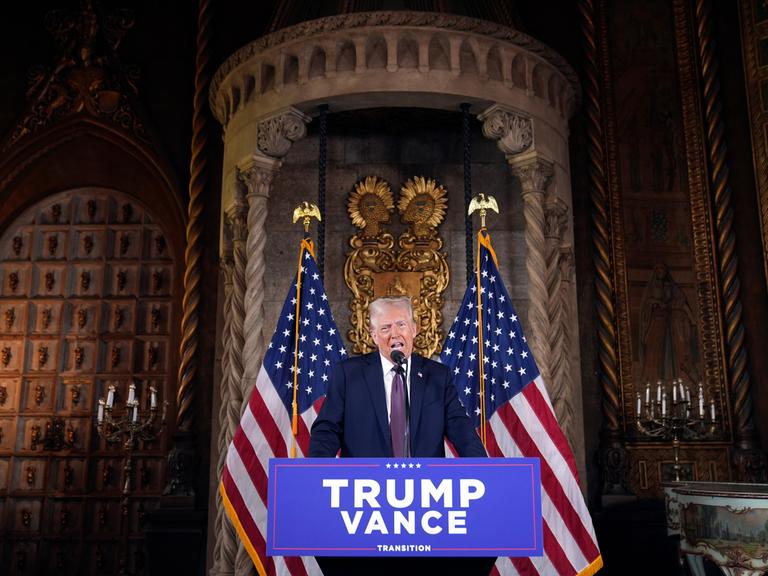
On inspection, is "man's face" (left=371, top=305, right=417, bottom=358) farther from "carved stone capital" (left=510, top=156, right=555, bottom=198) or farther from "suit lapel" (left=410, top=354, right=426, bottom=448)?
"carved stone capital" (left=510, top=156, right=555, bottom=198)

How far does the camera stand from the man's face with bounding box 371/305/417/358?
4570 millimetres

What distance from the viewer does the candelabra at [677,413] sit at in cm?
867

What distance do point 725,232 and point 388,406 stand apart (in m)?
6.40

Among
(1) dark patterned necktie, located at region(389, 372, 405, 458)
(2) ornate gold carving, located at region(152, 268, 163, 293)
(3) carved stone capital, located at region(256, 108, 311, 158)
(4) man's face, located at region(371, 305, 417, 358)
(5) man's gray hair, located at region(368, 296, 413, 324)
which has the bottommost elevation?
(1) dark patterned necktie, located at region(389, 372, 405, 458)

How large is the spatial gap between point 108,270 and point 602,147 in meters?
6.38

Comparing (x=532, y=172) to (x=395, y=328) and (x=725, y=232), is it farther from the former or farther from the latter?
(x=395, y=328)

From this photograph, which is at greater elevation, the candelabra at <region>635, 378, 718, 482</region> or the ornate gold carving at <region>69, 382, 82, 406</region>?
the ornate gold carving at <region>69, 382, 82, 406</region>

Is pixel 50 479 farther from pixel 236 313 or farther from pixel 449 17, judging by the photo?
pixel 449 17

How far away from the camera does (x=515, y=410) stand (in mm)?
6754

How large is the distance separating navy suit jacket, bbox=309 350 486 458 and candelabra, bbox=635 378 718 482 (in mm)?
4516

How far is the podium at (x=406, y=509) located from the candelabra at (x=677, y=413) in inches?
213

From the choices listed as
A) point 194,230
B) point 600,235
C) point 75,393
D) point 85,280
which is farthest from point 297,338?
point 85,280

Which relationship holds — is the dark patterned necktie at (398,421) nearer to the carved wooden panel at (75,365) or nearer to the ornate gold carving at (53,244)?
the carved wooden panel at (75,365)

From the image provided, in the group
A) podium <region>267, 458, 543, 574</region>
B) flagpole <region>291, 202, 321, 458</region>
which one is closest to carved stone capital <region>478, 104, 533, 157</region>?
flagpole <region>291, 202, 321, 458</region>
